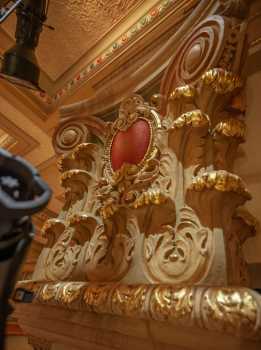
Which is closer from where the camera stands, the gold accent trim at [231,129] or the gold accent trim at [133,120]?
the gold accent trim at [231,129]

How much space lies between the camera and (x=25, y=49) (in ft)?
6.08

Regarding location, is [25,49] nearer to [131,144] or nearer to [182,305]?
[131,144]

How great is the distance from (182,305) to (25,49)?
1.69m

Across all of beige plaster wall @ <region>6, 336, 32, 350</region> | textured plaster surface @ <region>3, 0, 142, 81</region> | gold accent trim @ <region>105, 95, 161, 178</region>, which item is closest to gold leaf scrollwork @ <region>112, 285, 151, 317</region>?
gold accent trim @ <region>105, 95, 161, 178</region>

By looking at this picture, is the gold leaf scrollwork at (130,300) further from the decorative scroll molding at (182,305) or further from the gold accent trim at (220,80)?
the gold accent trim at (220,80)

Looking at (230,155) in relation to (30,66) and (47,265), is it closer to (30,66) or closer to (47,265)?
(47,265)

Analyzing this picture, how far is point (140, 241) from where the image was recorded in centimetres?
88

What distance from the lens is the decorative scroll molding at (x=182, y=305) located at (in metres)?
0.57

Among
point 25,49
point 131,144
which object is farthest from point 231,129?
point 25,49

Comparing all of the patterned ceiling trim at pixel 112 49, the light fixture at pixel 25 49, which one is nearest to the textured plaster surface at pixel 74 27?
the patterned ceiling trim at pixel 112 49

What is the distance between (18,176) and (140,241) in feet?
1.82

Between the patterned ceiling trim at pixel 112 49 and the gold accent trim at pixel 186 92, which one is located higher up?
the patterned ceiling trim at pixel 112 49

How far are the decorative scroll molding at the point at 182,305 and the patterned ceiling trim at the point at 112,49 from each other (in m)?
1.40

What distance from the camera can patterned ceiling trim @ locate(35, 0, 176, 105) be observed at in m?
1.75
